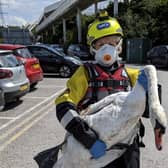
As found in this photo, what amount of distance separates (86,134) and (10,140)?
14.7 feet

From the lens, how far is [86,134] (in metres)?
2.03

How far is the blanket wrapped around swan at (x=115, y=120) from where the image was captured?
204cm

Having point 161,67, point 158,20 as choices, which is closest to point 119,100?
point 161,67

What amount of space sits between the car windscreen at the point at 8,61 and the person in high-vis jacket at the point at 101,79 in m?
7.02

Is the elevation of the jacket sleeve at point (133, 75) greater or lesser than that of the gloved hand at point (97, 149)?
greater

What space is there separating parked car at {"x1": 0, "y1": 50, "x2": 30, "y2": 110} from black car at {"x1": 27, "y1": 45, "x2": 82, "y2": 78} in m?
6.54

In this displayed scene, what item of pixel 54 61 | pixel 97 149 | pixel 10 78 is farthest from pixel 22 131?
pixel 54 61

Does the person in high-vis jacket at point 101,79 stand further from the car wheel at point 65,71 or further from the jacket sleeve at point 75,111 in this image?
the car wheel at point 65,71

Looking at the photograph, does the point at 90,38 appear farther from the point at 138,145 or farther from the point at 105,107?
the point at 138,145

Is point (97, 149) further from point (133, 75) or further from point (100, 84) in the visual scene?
point (133, 75)

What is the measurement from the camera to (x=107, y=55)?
7.50 feet

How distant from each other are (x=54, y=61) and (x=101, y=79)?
14440mm

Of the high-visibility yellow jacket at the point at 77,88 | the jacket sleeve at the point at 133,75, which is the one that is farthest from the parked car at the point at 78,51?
the high-visibility yellow jacket at the point at 77,88

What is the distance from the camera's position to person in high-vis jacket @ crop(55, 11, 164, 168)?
2217 mm
